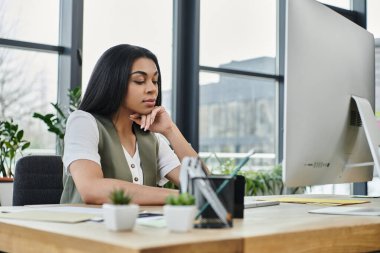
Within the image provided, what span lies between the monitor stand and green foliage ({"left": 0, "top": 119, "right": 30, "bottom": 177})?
2.24 meters

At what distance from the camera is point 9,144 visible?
3.46 metres

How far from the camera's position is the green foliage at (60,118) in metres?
3.59

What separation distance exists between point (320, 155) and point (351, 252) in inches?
19.1

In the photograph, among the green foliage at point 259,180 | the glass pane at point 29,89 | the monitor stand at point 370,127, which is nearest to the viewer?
the monitor stand at point 370,127

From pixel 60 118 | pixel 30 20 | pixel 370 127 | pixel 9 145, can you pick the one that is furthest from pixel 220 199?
pixel 30 20

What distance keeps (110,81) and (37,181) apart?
46cm

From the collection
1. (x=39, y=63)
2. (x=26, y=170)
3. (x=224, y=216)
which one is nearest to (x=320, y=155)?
(x=224, y=216)

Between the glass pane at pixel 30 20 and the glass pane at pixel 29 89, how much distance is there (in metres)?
0.10

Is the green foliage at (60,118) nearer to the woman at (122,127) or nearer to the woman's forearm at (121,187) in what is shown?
the woman at (122,127)

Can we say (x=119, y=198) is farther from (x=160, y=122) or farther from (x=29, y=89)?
(x=29, y=89)

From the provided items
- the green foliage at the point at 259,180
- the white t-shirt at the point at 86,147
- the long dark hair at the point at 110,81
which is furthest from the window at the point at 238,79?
the long dark hair at the point at 110,81

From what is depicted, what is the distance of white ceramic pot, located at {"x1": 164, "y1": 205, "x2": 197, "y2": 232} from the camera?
0.99m

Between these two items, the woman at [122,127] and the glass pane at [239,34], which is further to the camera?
the glass pane at [239,34]

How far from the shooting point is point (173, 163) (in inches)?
88.4
